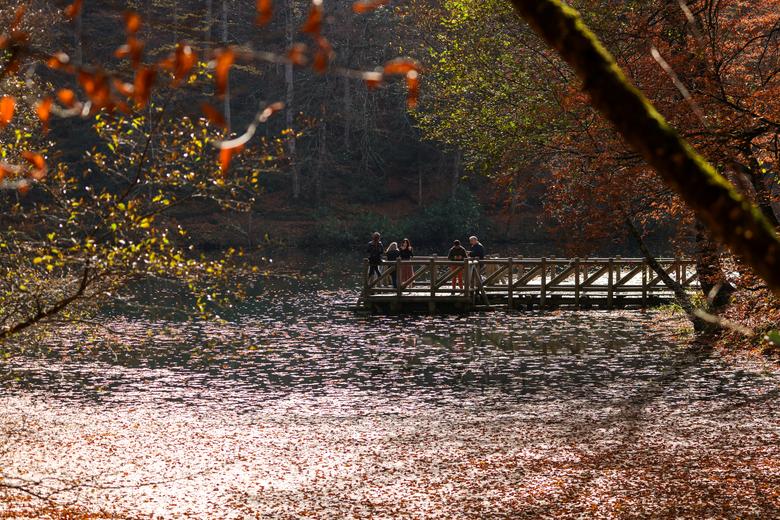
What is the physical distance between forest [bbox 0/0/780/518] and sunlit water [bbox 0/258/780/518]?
0.07m

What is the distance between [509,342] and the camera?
927 inches

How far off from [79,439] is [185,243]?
39.2 metres

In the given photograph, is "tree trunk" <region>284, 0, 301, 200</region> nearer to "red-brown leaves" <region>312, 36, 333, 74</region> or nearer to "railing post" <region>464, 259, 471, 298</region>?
"railing post" <region>464, 259, 471, 298</region>

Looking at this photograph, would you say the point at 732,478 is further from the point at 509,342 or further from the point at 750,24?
the point at 509,342

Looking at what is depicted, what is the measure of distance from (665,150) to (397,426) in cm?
1240

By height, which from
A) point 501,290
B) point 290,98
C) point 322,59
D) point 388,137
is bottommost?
point 501,290

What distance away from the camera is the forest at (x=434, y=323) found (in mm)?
3641

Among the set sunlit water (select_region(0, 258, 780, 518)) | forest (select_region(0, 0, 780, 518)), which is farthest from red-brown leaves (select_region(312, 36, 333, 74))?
sunlit water (select_region(0, 258, 780, 518))

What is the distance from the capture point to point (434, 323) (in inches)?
1075

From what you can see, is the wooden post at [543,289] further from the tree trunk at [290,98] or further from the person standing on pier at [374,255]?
the tree trunk at [290,98]

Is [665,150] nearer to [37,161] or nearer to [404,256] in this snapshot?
[37,161]

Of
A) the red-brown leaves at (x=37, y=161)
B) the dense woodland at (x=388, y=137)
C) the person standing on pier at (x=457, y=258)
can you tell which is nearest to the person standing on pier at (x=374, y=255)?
the person standing on pier at (x=457, y=258)

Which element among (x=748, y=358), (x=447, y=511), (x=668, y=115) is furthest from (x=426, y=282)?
(x=447, y=511)

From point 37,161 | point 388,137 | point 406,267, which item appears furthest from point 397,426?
point 388,137
